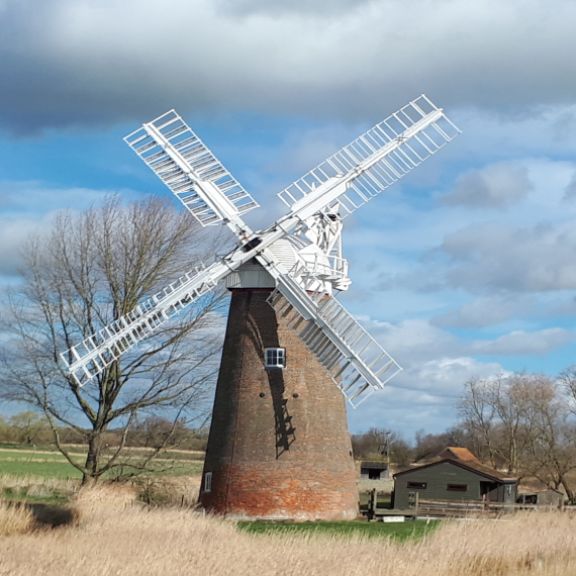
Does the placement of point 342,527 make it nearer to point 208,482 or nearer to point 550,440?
point 208,482

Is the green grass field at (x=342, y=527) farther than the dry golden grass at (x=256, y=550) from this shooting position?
Yes

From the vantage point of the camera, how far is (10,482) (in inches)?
1176

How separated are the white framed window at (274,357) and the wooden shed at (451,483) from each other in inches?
528

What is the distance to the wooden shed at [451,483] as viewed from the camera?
36.4m

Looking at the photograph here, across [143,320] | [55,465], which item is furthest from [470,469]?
[55,465]

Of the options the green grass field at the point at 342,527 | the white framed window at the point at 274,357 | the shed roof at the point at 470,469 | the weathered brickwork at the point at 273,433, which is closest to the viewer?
the green grass field at the point at 342,527

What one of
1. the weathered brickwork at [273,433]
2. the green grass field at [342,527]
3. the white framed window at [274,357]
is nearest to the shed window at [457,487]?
the green grass field at [342,527]

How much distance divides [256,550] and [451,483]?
22926 mm

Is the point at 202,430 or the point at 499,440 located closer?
the point at 202,430

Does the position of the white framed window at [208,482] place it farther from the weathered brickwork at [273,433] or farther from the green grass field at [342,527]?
the green grass field at [342,527]

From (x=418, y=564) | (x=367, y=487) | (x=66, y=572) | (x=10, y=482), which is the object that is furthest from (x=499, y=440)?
(x=66, y=572)

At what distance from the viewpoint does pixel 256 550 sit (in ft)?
49.1

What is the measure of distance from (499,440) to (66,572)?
48.9m

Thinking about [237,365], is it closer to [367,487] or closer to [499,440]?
[367,487]
